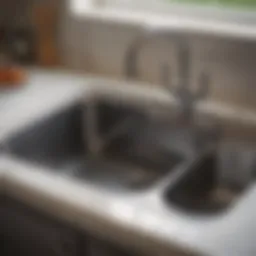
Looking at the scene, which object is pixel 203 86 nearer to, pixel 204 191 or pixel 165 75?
pixel 165 75

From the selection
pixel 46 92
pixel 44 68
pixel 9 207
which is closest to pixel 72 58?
pixel 44 68

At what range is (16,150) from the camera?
1497 mm

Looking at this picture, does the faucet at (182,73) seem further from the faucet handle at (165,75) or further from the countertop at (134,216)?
the countertop at (134,216)

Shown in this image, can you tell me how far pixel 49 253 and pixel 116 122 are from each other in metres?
0.53

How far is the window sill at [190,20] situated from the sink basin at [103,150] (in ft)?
0.87

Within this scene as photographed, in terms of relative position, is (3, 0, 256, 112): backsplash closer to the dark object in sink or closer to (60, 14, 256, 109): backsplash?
(60, 14, 256, 109): backsplash

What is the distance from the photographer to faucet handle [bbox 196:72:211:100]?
157 centimetres

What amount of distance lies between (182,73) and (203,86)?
0.24 ft

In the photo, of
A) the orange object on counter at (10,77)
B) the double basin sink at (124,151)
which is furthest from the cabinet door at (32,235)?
the orange object on counter at (10,77)

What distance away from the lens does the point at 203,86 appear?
162cm

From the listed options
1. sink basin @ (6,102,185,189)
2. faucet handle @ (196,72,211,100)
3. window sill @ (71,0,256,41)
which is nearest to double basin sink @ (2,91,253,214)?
sink basin @ (6,102,185,189)

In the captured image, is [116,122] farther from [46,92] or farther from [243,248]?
[243,248]

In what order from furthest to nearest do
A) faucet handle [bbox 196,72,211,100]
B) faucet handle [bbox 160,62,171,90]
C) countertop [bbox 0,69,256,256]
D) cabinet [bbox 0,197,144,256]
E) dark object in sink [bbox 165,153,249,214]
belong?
faucet handle [bbox 160,62,171,90], faucet handle [bbox 196,72,211,100], dark object in sink [bbox 165,153,249,214], cabinet [bbox 0,197,144,256], countertop [bbox 0,69,256,256]

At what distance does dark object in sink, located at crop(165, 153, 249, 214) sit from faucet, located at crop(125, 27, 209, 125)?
7.1 inches
